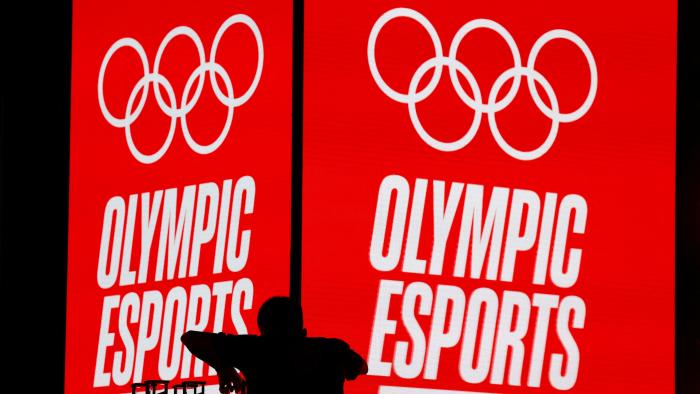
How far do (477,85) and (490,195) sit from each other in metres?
0.56

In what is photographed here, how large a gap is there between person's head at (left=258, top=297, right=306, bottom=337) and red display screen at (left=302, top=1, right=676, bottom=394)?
202cm

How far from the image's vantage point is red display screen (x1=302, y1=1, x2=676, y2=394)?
17.9 feet

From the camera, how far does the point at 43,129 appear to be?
24.0 ft

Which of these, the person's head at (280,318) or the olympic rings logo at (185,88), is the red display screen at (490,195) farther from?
the person's head at (280,318)

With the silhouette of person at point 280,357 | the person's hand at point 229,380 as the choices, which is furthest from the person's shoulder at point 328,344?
the person's hand at point 229,380

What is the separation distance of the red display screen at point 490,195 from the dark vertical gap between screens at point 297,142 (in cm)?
14

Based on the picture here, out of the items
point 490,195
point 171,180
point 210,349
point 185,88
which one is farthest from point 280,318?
point 185,88

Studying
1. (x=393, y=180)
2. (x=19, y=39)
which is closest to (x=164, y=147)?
(x=393, y=180)

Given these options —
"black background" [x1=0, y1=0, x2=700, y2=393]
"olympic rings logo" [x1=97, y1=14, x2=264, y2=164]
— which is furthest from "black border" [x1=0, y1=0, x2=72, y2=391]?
"olympic rings logo" [x1=97, y1=14, x2=264, y2=164]

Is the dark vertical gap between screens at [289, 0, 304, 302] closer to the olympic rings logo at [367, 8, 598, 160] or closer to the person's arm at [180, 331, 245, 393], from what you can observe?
the olympic rings logo at [367, 8, 598, 160]

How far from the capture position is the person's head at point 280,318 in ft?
11.0

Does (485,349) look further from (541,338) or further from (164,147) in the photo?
(164,147)

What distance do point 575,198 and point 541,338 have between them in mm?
720
